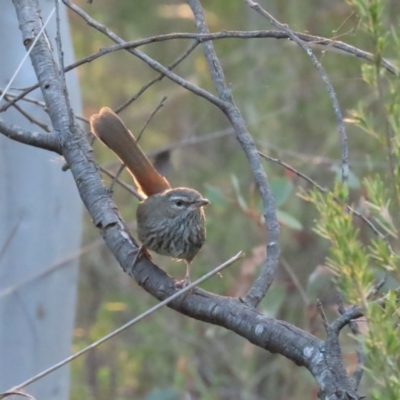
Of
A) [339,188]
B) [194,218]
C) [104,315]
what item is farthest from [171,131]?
[339,188]

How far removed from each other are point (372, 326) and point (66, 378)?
12.4ft

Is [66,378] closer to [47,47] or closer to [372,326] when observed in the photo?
[47,47]

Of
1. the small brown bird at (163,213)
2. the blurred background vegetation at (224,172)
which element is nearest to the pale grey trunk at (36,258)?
the small brown bird at (163,213)

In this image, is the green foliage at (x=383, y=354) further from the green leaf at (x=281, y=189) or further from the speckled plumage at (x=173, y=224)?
the green leaf at (x=281, y=189)

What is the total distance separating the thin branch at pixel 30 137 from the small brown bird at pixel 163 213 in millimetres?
802

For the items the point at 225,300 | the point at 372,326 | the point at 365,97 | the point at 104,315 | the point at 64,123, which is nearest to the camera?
the point at 372,326

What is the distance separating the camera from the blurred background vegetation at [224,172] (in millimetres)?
6938

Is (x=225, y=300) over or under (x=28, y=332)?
under

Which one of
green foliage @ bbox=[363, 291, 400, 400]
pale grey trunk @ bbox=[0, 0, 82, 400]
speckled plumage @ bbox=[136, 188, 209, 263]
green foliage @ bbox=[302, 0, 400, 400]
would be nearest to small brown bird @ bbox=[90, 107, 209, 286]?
speckled plumage @ bbox=[136, 188, 209, 263]

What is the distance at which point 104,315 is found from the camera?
7816mm

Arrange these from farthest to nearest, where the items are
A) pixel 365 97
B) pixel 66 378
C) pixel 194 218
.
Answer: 1. pixel 365 97
2. pixel 66 378
3. pixel 194 218

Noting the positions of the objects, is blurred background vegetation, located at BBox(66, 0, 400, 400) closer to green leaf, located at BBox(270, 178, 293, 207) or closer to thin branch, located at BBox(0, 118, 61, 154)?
green leaf, located at BBox(270, 178, 293, 207)

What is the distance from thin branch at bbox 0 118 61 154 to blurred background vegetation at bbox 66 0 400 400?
3810 mm

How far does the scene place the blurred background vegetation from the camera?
6938 millimetres
